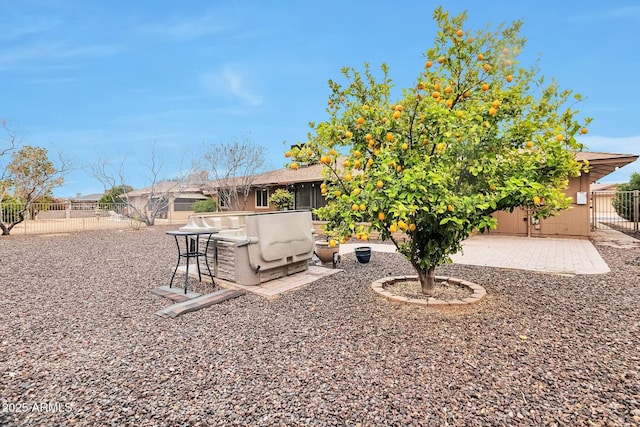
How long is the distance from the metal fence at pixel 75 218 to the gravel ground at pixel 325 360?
47.8 feet

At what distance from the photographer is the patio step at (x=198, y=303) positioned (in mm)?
Result: 3816

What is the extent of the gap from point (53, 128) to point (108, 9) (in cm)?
1168

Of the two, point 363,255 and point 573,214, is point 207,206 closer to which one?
point 363,255

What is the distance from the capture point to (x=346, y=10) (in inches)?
359

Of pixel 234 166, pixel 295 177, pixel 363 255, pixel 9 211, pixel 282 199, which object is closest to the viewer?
pixel 363 255

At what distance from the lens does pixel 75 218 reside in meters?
22.2

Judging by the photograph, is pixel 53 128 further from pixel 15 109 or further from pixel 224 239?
pixel 224 239

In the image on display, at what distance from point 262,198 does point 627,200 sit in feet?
61.7

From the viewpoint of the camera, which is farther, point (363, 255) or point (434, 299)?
point (363, 255)

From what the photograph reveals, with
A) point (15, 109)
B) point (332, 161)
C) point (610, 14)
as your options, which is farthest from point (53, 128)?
point (610, 14)

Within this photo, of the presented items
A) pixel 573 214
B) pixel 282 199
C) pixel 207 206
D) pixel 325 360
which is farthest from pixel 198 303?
pixel 207 206

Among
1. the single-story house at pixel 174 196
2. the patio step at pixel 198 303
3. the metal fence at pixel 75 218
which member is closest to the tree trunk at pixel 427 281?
the patio step at pixel 198 303

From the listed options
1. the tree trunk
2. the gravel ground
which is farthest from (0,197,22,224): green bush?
the tree trunk

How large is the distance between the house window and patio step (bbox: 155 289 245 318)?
1404 centimetres
